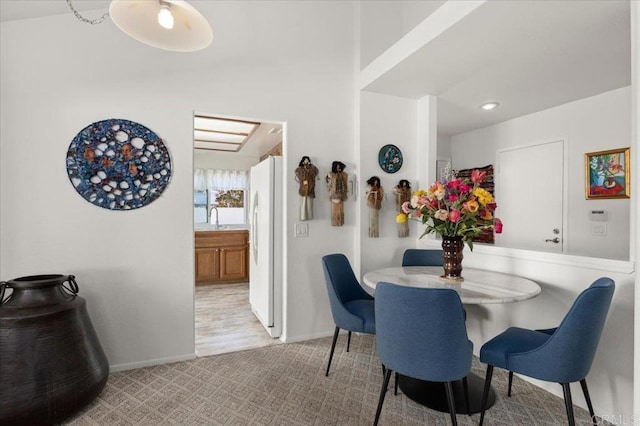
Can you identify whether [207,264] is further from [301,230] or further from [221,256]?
[301,230]

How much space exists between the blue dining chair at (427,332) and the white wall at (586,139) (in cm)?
240

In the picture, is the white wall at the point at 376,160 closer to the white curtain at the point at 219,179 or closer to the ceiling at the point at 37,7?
the ceiling at the point at 37,7

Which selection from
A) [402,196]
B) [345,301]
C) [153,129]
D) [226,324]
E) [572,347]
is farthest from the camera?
[226,324]

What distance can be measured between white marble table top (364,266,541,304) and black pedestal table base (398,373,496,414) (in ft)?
2.35

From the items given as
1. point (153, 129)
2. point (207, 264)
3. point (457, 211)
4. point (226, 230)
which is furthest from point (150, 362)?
point (226, 230)

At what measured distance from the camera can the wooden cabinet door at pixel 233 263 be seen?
17.4 ft

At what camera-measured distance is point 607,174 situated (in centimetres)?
306

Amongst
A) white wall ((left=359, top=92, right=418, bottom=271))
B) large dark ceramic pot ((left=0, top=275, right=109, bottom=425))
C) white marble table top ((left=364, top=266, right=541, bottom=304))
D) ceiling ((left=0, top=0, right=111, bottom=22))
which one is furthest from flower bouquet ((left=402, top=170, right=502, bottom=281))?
ceiling ((left=0, top=0, right=111, bottom=22))

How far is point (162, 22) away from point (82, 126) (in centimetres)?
155

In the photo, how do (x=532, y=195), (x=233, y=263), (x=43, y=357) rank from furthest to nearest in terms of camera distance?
1. (x=233, y=263)
2. (x=532, y=195)
3. (x=43, y=357)

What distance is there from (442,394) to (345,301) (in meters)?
0.93

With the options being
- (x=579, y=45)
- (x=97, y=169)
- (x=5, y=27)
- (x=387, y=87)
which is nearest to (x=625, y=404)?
(x=579, y=45)

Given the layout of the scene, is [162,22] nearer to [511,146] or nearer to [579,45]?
[579,45]

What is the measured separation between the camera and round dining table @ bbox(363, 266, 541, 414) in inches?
71.2
